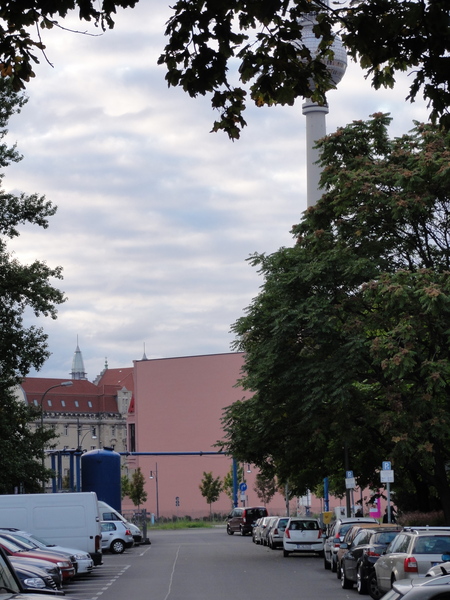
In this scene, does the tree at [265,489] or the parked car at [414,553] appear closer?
the parked car at [414,553]

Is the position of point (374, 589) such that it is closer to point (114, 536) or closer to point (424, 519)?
point (424, 519)

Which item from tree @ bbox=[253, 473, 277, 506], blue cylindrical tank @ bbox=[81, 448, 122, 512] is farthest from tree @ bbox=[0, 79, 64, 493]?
tree @ bbox=[253, 473, 277, 506]

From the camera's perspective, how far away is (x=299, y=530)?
4084 cm

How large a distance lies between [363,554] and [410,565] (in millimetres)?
4622

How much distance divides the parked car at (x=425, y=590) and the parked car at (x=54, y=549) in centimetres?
1816

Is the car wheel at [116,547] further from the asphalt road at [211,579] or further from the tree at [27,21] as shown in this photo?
the tree at [27,21]

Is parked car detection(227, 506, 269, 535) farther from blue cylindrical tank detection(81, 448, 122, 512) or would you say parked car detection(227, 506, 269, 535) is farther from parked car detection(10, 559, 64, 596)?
parked car detection(10, 559, 64, 596)

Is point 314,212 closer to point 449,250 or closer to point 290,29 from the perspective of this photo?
point 449,250

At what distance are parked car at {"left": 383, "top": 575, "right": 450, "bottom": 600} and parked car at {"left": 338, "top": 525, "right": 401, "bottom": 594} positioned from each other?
14419 mm

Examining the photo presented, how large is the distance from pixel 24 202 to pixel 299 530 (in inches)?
634

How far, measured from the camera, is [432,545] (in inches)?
758

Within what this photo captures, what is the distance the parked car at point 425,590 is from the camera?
28.0 ft

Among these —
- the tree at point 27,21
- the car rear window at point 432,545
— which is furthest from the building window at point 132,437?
the tree at point 27,21

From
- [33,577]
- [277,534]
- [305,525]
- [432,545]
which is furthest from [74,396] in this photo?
[432,545]
